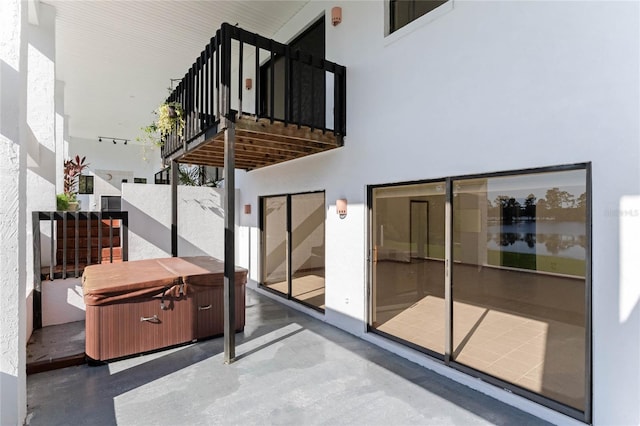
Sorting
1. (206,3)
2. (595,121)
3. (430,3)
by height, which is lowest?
(595,121)

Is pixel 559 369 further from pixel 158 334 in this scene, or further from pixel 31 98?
pixel 31 98

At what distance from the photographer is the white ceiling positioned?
5941mm

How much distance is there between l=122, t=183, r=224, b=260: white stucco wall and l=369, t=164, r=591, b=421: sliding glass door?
4087 millimetres

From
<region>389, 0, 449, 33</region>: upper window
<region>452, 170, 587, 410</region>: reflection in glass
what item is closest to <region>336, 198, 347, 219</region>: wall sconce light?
<region>452, 170, 587, 410</region>: reflection in glass

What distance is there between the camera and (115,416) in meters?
2.89

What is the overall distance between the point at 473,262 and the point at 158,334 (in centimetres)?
921

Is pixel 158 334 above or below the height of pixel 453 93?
below

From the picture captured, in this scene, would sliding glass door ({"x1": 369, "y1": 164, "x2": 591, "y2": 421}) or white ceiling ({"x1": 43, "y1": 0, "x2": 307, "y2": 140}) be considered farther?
white ceiling ({"x1": 43, "y1": 0, "x2": 307, "y2": 140})

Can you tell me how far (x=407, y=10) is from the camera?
438cm

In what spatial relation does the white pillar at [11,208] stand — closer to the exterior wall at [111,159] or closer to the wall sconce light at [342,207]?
the wall sconce light at [342,207]

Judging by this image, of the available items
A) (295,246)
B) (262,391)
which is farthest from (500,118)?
(295,246)

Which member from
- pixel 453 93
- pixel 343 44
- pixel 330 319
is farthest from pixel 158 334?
pixel 343 44

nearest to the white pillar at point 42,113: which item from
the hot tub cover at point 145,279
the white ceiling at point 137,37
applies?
the white ceiling at point 137,37

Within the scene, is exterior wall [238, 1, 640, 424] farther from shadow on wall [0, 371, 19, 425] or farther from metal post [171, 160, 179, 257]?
shadow on wall [0, 371, 19, 425]
